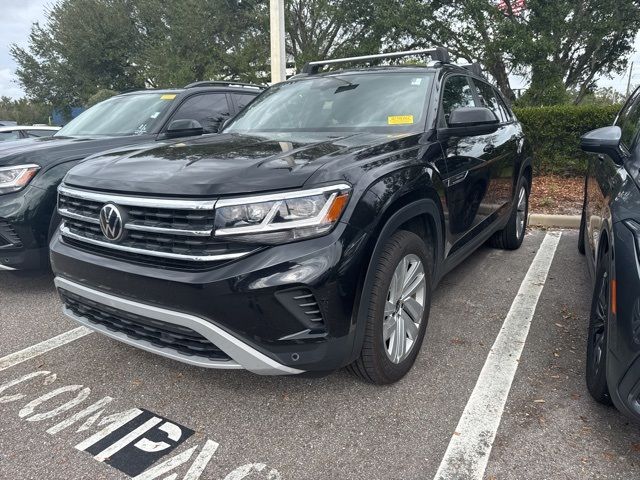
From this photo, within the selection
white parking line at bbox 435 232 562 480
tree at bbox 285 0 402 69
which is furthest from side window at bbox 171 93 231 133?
tree at bbox 285 0 402 69

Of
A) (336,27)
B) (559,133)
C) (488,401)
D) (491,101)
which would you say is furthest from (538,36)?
(488,401)

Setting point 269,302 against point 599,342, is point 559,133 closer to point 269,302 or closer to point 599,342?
point 599,342

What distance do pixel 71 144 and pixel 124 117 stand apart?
1.01 m

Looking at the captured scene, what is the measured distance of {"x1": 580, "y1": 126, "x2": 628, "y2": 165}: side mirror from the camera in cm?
265

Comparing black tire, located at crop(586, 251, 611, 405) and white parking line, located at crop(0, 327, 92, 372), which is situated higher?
black tire, located at crop(586, 251, 611, 405)

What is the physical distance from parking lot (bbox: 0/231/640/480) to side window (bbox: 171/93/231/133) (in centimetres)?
277

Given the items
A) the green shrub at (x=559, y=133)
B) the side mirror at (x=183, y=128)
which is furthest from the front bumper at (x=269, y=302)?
the green shrub at (x=559, y=133)

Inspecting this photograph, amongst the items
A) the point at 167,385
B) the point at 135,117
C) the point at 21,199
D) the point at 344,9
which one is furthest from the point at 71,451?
the point at 344,9

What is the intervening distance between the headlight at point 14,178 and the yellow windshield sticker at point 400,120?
2832 millimetres

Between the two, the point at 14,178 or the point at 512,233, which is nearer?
the point at 14,178

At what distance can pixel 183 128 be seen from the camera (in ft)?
14.0

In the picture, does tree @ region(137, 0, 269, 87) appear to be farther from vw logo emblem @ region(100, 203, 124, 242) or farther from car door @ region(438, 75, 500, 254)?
vw logo emblem @ region(100, 203, 124, 242)

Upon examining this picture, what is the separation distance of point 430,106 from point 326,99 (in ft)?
2.50

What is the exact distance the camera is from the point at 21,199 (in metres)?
3.81
